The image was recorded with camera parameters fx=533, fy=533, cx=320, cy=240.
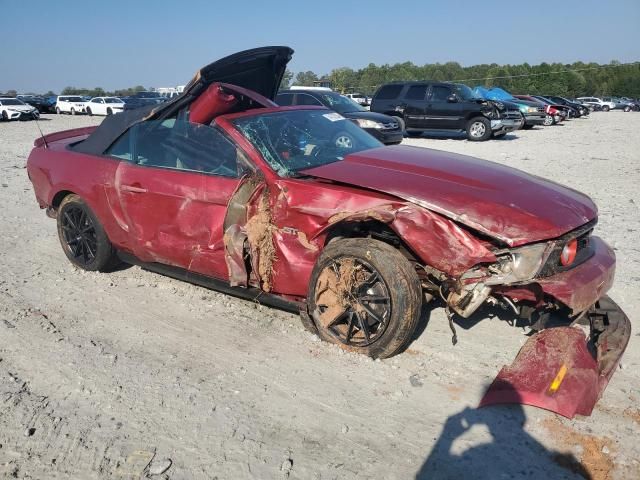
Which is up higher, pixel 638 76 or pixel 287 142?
pixel 638 76

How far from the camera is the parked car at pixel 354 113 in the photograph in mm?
13961

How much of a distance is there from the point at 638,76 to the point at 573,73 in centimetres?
922

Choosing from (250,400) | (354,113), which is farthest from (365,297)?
(354,113)

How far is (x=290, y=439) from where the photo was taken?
2736 millimetres

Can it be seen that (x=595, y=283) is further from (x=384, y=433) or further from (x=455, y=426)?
(x=384, y=433)

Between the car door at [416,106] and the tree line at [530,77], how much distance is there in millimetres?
32529

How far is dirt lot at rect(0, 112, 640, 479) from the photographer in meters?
2.55

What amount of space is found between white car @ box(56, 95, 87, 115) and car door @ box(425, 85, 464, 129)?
26896mm

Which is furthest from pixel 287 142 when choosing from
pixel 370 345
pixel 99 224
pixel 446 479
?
pixel 446 479

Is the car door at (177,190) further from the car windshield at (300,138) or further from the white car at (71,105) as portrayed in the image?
the white car at (71,105)

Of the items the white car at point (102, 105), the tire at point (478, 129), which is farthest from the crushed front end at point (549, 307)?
the white car at point (102, 105)

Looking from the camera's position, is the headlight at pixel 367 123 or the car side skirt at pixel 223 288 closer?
the car side skirt at pixel 223 288

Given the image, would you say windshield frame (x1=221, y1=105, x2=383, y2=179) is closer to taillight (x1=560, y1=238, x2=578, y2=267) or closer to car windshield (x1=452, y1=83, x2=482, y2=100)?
taillight (x1=560, y1=238, x2=578, y2=267)

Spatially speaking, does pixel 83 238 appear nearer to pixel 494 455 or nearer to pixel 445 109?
pixel 494 455
